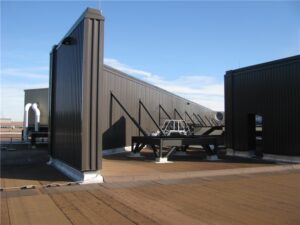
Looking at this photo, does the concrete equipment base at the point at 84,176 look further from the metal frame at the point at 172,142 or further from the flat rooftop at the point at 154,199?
the metal frame at the point at 172,142

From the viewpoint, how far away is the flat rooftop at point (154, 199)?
7676 mm

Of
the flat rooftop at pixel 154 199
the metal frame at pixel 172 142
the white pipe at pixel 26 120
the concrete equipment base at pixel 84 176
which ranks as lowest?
the flat rooftop at pixel 154 199

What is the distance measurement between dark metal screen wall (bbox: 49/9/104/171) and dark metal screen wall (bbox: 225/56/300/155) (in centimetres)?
1088

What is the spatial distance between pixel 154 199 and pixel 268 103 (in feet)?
42.6

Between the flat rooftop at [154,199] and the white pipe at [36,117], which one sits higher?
the white pipe at [36,117]

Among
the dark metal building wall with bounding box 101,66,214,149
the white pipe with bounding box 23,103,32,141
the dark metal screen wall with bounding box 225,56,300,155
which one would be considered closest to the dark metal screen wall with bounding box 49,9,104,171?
the dark metal building wall with bounding box 101,66,214,149

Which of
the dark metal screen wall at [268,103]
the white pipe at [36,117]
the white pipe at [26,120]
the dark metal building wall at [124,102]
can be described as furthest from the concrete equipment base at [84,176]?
the white pipe at [26,120]

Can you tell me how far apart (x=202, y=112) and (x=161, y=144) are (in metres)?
40.6

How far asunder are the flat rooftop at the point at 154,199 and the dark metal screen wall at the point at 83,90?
38.3 inches

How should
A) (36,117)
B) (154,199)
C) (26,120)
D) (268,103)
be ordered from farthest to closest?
(26,120) → (36,117) → (268,103) → (154,199)

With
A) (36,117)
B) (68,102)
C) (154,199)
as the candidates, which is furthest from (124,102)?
(154,199)

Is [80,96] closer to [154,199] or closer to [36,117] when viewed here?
[154,199]

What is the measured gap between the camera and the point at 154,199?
31.4ft

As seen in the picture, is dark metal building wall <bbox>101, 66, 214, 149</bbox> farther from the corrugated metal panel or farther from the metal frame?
the corrugated metal panel
